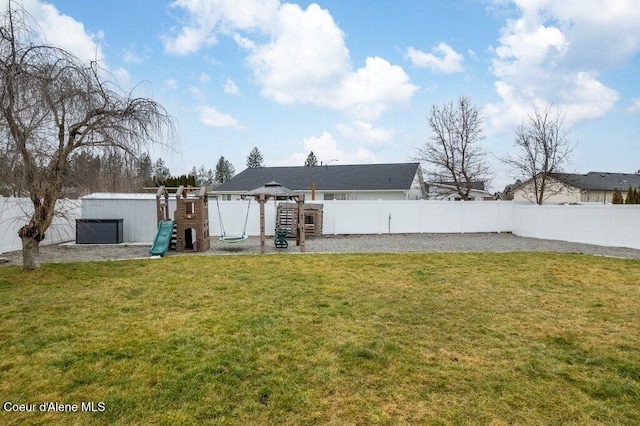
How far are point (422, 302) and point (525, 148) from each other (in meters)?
16.0

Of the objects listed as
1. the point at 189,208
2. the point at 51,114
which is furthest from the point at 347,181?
the point at 51,114

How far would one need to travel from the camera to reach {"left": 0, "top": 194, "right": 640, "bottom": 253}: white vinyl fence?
37.2 feet

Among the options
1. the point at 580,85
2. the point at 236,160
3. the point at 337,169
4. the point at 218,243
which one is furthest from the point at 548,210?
the point at 236,160

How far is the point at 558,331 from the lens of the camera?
12.9ft

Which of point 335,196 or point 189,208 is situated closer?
point 189,208

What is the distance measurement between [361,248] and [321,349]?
301 inches

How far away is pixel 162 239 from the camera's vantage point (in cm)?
984

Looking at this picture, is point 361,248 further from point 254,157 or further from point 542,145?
point 254,157

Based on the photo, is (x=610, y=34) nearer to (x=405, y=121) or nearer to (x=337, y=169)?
(x=405, y=121)

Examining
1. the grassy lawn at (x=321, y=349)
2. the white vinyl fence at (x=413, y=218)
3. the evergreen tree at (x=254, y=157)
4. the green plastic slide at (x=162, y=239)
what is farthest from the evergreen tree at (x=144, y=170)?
the evergreen tree at (x=254, y=157)

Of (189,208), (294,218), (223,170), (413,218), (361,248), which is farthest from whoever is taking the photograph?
(223,170)

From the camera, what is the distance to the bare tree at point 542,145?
16.9 meters

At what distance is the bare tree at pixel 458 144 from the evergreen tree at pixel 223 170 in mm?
39956

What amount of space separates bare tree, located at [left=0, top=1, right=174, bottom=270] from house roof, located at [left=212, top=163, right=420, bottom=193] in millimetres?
15029
